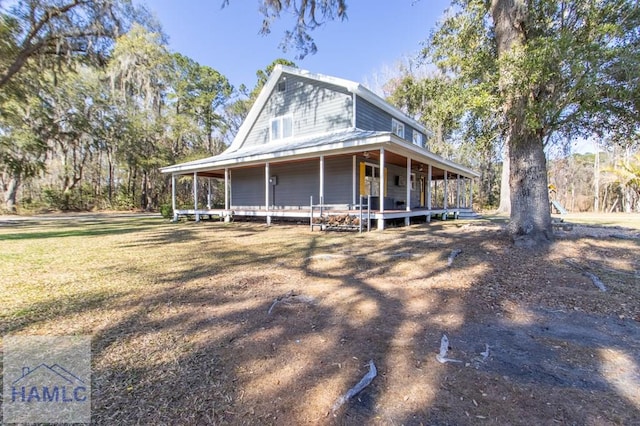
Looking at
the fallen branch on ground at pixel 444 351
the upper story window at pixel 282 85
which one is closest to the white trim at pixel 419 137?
the upper story window at pixel 282 85

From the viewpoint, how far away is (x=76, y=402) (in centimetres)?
196

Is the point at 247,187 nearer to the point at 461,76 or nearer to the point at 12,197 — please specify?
the point at 461,76

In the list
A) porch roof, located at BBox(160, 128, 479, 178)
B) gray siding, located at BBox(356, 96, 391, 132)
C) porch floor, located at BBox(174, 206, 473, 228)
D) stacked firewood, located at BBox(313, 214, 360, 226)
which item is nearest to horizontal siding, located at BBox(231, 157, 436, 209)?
porch floor, located at BBox(174, 206, 473, 228)

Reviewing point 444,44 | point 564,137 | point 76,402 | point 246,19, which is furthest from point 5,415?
point 246,19

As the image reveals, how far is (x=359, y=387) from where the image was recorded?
6.67 feet

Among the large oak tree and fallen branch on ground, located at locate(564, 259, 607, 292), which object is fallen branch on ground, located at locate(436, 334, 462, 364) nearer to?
fallen branch on ground, located at locate(564, 259, 607, 292)

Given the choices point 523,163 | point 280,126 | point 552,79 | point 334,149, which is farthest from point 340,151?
point 552,79

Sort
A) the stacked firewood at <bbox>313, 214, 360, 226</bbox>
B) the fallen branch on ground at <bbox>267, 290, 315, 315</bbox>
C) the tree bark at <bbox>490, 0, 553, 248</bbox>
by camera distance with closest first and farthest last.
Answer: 1. the fallen branch on ground at <bbox>267, 290, 315, 315</bbox>
2. the tree bark at <bbox>490, 0, 553, 248</bbox>
3. the stacked firewood at <bbox>313, 214, 360, 226</bbox>

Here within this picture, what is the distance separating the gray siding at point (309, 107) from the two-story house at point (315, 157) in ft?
0.13

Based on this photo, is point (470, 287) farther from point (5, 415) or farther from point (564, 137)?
point (564, 137)

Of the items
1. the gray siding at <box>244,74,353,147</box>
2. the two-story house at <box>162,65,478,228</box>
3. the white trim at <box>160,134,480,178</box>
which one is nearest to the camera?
the white trim at <box>160,134,480,178</box>

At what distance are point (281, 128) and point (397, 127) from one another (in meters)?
6.11

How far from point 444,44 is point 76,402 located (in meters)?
10.1

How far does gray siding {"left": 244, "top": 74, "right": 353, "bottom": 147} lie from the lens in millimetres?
12742
